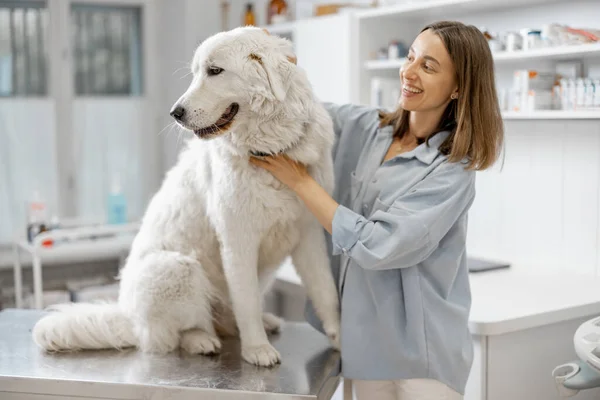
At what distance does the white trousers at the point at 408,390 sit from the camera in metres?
1.71

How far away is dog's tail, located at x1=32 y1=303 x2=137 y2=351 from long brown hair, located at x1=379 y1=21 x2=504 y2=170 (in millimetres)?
Answer: 973

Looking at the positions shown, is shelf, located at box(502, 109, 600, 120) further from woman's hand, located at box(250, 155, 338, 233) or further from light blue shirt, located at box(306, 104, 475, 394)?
woman's hand, located at box(250, 155, 338, 233)

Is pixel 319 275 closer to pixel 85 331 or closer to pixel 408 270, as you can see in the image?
pixel 408 270

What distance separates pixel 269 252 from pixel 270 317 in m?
0.33

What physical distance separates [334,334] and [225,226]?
420mm

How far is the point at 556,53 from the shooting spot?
2.35 meters

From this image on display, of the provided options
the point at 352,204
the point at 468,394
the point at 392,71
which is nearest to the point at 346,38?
the point at 392,71

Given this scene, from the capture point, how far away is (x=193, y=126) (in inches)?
62.4

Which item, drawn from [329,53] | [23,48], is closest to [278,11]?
[329,53]

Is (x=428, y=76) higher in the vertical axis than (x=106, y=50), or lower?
lower

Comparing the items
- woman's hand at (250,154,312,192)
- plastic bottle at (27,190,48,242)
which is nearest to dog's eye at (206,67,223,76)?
woman's hand at (250,154,312,192)

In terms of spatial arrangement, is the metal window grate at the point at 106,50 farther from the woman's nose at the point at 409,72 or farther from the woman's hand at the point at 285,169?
the woman's nose at the point at 409,72

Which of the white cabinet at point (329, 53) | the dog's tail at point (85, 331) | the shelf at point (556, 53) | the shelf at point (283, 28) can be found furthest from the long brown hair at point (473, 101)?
the shelf at point (283, 28)

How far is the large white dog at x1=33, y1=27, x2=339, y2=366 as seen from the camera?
161 cm
